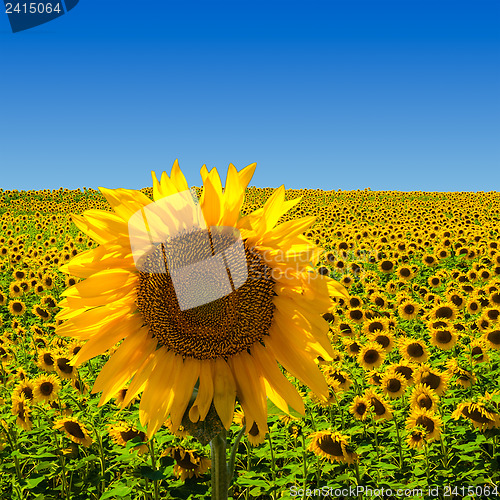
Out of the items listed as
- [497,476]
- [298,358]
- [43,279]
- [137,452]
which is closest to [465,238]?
[497,476]

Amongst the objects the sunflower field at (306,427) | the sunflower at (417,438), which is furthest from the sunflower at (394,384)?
the sunflower at (417,438)

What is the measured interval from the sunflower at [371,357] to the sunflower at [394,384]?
0.88 metres

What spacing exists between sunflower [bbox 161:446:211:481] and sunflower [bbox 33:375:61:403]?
176cm

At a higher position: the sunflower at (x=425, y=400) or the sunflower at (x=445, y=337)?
the sunflower at (x=425, y=400)

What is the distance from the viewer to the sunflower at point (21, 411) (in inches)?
172

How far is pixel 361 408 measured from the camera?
15.0ft

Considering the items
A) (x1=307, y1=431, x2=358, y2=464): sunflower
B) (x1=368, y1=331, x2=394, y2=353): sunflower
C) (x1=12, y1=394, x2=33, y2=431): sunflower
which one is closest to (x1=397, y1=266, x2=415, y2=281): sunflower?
(x1=368, y1=331, x2=394, y2=353): sunflower

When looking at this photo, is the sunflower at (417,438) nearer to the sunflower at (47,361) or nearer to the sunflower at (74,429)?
the sunflower at (74,429)

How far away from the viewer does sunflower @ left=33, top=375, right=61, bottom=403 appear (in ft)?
15.7

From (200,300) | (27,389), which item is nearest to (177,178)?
(200,300)

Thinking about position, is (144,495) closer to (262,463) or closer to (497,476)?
(262,463)

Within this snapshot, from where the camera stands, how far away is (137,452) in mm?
3459

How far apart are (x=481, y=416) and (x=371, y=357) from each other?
1661mm

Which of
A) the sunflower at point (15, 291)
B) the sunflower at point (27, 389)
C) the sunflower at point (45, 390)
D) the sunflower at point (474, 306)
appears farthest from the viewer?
the sunflower at point (15, 291)
